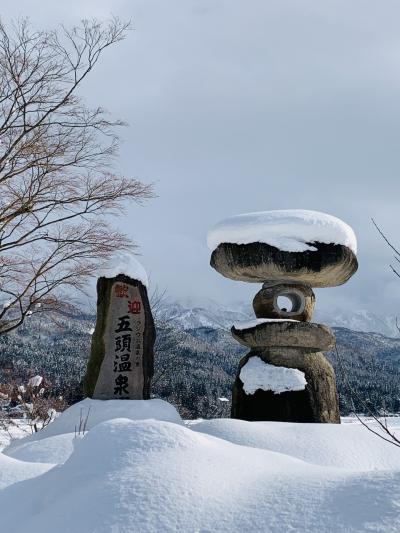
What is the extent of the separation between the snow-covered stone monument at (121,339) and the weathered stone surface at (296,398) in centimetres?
171

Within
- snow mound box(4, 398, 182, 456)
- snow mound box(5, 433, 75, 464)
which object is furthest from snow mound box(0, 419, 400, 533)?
snow mound box(4, 398, 182, 456)

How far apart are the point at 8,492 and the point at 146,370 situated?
6326 millimetres

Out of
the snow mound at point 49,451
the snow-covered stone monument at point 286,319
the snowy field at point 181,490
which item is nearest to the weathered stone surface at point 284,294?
the snow-covered stone monument at point 286,319

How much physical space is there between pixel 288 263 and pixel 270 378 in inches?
72.1

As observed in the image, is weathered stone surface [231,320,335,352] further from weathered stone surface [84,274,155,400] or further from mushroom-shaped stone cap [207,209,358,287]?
weathered stone surface [84,274,155,400]

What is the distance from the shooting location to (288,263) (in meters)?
8.41

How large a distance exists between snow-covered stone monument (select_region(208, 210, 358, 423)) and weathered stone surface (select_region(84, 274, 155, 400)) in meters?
1.61

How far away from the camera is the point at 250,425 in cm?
668

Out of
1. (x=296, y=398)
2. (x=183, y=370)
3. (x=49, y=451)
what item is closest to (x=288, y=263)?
(x=296, y=398)

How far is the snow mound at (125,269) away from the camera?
9.34 m

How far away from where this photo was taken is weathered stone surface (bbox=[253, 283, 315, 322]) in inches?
346

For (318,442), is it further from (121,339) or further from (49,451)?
(121,339)

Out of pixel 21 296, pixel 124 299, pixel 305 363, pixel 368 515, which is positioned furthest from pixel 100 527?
pixel 21 296

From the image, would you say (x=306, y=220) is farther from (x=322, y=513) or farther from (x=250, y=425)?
(x=322, y=513)
